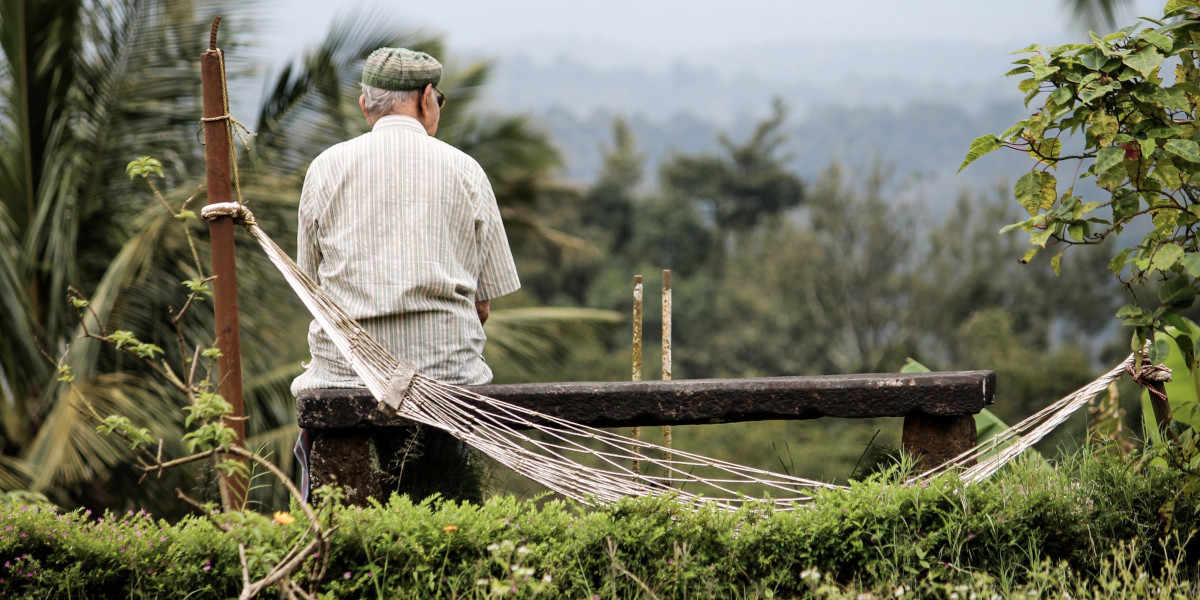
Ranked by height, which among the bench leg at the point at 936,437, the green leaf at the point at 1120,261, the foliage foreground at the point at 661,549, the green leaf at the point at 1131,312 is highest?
the green leaf at the point at 1120,261

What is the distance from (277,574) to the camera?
2045 millimetres

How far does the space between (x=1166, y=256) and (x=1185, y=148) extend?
24 cm

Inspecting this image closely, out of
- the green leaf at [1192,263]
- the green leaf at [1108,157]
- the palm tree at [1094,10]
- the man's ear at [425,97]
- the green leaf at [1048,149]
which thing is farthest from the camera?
the palm tree at [1094,10]

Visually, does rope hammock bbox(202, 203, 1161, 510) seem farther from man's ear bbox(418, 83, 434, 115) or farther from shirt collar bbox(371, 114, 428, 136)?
man's ear bbox(418, 83, 434, 115)

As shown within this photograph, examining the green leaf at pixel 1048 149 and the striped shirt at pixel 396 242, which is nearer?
the green leaf at pixel 1048 149

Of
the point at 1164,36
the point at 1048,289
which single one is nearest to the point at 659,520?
the point at 1164,36

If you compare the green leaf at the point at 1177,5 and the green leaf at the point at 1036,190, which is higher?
the green leaf at the point at 1177,5

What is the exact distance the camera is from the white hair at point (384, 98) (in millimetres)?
2926

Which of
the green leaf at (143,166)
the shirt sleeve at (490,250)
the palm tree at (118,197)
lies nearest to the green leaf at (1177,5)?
the shirt sleeve at (490,250)

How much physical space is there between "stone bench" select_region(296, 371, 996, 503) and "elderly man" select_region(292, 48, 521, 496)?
162 millimetres

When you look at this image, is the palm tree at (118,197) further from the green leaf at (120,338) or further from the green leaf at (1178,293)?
the green leaf at (1178,293)

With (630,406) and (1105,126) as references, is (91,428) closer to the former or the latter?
(630,406)

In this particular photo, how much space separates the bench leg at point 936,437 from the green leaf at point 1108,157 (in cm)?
65

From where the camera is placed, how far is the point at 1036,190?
2744 mm
